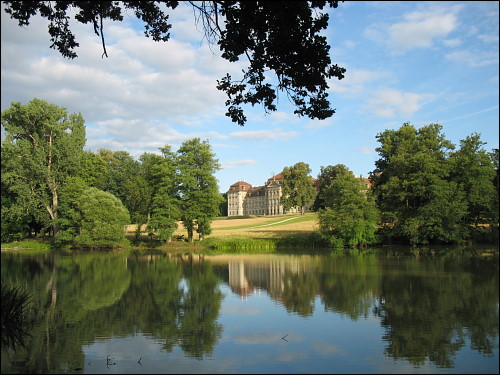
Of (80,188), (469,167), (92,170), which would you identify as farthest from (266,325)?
(92,170)

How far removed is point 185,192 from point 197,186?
4.52 feet

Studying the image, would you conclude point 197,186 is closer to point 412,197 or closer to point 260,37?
point 412,197

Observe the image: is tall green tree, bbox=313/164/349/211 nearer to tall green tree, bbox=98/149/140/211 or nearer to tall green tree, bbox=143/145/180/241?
tall green tree, bbox=98/149/140/211

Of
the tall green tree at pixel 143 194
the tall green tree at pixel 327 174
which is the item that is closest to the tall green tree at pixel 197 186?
the tall green tree at pixel 143 194

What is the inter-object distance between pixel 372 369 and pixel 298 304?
21.0 ft

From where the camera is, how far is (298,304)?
14.0 m

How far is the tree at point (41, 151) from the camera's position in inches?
1518

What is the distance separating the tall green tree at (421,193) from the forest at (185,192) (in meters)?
0.09

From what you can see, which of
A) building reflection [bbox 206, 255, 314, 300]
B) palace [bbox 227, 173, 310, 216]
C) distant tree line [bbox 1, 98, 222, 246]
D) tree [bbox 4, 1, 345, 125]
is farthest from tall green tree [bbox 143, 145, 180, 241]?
palace [bbox 227, 173, 310, 216]

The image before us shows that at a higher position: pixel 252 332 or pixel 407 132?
pixel 407 132

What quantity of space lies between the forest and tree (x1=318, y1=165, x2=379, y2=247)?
0.09 m

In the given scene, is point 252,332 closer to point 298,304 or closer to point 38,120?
point 298,304

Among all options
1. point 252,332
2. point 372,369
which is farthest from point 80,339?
point 372,369

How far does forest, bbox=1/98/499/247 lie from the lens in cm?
3581
